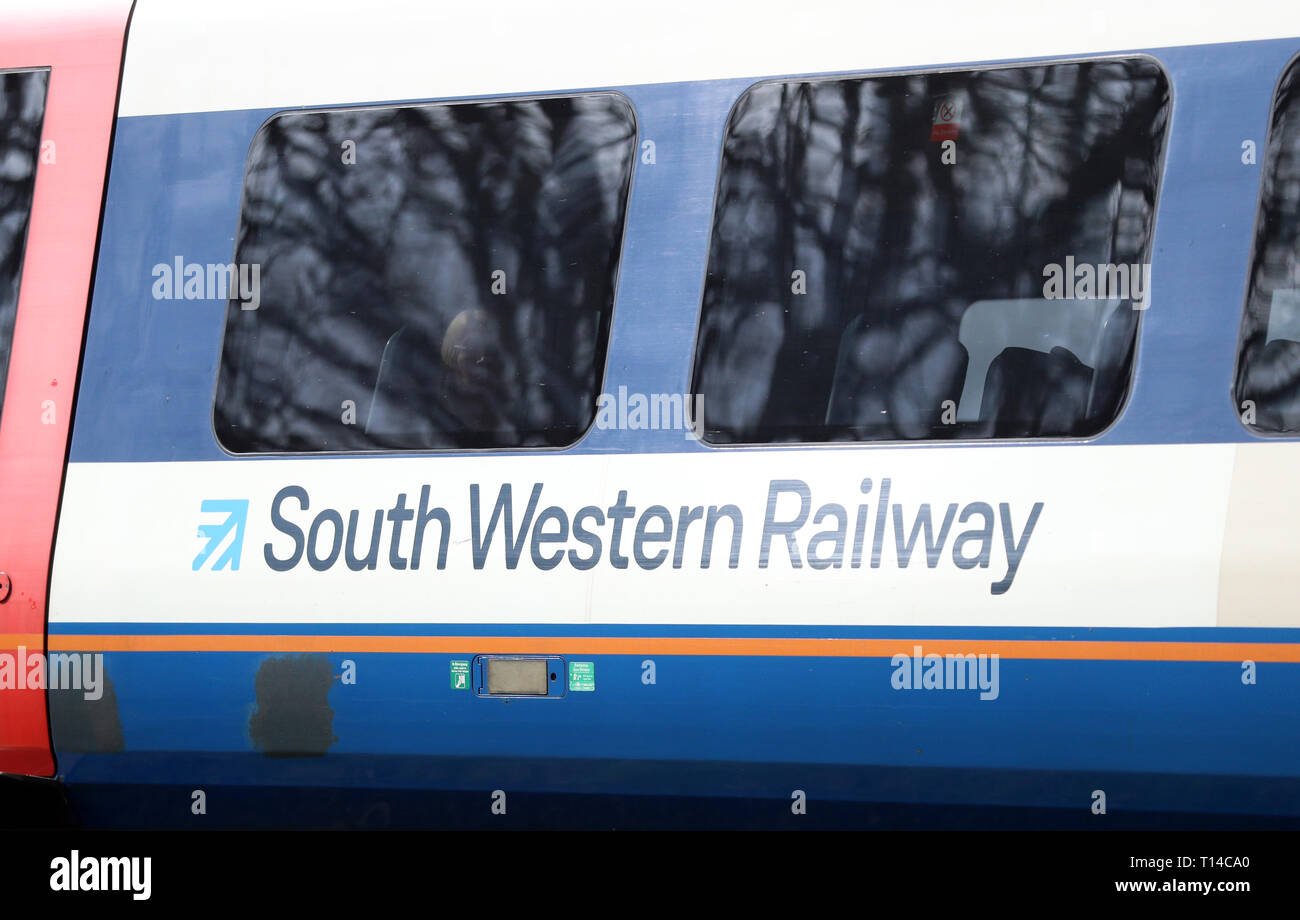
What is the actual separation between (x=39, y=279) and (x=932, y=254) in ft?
8.67

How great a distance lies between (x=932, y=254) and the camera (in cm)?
355

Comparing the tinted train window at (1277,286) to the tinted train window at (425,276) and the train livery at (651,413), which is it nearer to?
the train livery at (651,413)

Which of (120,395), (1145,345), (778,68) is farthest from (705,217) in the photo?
(120,395)

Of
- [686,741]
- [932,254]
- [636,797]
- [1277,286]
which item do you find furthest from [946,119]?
[636,797]

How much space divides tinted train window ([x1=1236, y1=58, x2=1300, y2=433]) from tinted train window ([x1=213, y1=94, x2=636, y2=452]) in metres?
1.67

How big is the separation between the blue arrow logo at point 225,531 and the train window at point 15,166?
0.90 m

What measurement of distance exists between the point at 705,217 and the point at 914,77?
2.20ft

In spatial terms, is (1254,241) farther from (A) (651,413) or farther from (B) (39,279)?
(B) (39,279)

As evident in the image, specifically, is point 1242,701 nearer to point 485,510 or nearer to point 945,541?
point 945,541

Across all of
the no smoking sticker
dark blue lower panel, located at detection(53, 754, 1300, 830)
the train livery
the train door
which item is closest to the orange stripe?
the train livery

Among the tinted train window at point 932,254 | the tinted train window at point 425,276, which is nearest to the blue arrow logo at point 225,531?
the tinted train window at point 425,276

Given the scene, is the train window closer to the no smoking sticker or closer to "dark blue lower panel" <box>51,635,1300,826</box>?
"dark blue lower panel" <box>51,635,1300,826</box>

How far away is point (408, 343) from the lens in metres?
3.83

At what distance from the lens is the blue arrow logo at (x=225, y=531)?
12.4 ft
